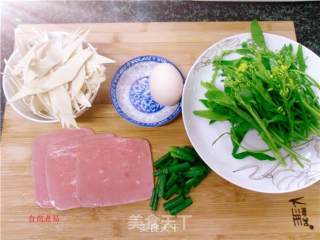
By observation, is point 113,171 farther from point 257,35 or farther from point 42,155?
point 257,35

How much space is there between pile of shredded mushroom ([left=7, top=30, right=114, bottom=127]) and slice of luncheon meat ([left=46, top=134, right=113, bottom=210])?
0.28 feet

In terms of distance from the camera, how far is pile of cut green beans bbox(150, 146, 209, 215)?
3.41 ft

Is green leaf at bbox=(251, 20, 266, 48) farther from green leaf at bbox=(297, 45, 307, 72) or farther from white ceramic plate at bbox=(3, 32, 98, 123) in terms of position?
white ceramic plate at bbox=(3, 32, 98, 123)

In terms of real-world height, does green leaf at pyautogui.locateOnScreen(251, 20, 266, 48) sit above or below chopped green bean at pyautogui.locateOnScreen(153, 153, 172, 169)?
above


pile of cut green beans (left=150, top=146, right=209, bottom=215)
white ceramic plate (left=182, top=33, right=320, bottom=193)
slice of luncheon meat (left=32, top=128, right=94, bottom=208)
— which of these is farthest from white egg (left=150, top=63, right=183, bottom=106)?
slice of luncheon meat (left=32, top=128, right=94, bottom=208)

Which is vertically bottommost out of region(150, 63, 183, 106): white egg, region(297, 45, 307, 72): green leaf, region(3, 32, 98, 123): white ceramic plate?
region(3, 32, 98, 123): white ceramic plate

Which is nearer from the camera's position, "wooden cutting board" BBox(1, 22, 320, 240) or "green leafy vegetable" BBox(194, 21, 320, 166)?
"green leafy vegetable" BBox(194, 21, 320, 166)

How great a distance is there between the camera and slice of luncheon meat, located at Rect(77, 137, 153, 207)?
1058mm

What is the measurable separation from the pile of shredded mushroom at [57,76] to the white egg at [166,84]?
0.50 ft

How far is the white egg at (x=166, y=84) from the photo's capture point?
1033 millimetres

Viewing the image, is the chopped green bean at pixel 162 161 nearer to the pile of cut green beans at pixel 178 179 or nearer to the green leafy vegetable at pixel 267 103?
the pile of cut green beans at pixel 178 179

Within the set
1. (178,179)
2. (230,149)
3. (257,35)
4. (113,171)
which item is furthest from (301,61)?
(113,171)

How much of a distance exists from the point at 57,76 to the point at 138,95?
27 cm

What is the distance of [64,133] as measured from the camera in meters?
1.12
